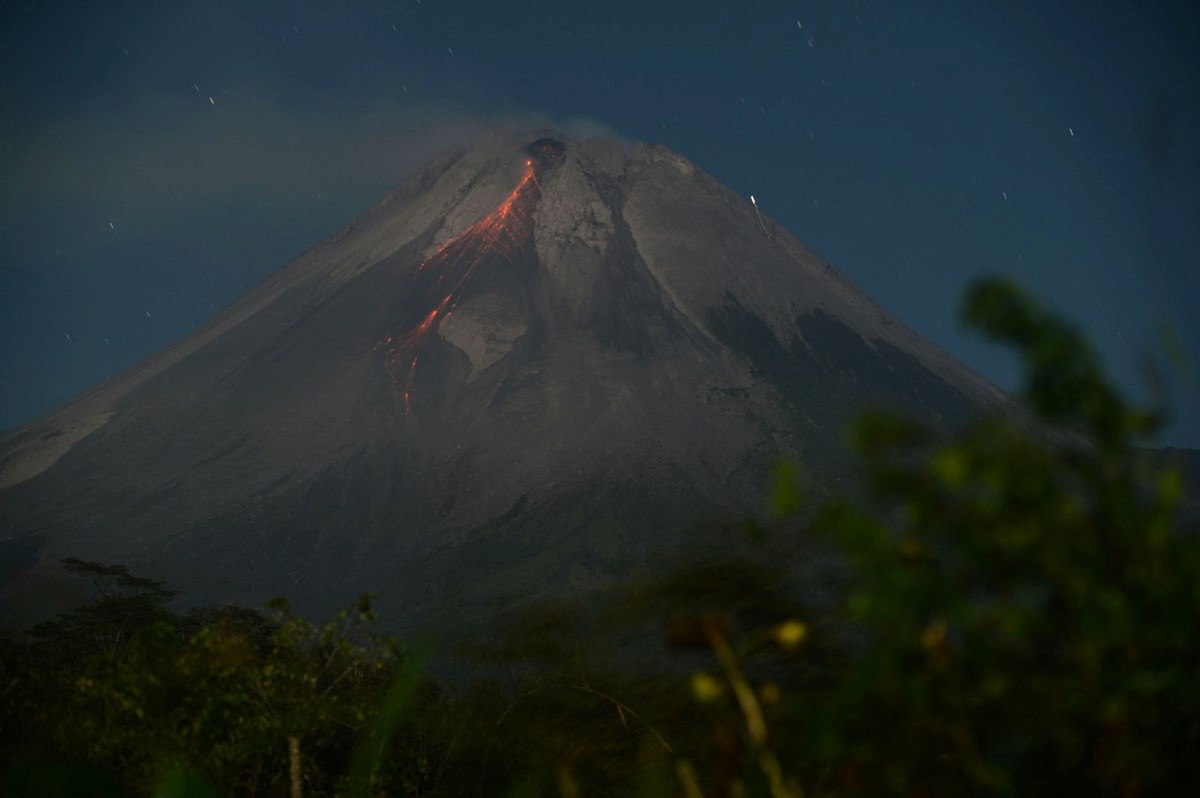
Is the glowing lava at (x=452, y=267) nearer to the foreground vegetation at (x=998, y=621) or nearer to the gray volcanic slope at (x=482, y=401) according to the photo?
the gray volcanic slope at (x=482, y=401)

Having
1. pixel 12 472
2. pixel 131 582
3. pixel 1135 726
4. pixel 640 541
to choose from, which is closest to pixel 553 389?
pixel 640 541

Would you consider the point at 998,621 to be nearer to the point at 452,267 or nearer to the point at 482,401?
the point at 482,401

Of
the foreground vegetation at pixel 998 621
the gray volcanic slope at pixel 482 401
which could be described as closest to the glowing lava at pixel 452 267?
the gray volcanic slope at pixel 482 401

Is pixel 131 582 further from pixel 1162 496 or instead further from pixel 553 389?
pixel 553 389

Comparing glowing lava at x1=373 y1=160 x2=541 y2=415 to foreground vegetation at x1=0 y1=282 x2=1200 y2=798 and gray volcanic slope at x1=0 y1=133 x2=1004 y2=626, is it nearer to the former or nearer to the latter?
gray volcanic slope at x1=0 y1=133 x2=1004 y2=626

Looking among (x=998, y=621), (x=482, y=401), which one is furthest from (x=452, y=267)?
(x=998, y=621)

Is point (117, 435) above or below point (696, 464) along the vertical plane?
above
